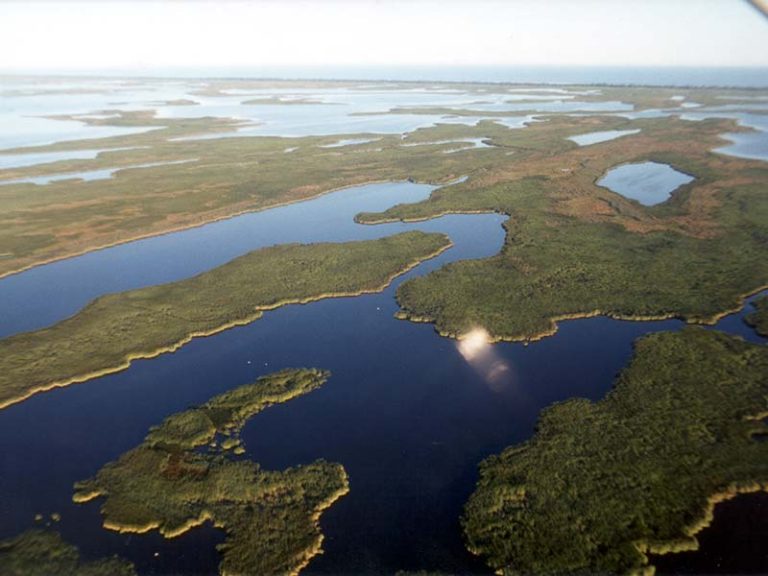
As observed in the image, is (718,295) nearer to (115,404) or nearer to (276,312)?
(276,312)

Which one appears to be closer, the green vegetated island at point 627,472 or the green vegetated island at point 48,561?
A: the green vegetated island at point 48,561

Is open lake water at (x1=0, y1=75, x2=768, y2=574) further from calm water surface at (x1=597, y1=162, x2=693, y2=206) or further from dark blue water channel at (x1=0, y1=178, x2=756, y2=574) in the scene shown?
calm water surface at (x1=597, y1=162, x2=693, y2=206)

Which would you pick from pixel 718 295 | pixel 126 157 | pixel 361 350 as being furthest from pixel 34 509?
pixel 126 157

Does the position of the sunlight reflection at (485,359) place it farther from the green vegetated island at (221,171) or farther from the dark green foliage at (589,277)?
the green vegetated island at (221,171)

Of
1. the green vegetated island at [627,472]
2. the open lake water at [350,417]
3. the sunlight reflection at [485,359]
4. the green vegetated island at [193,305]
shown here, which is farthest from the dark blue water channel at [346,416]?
the green vegetated island at [193,305]

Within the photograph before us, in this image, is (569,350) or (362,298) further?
(362,298)

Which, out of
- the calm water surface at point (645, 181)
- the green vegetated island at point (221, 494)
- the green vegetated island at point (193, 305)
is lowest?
the green vegetated island at point (193, 305)
